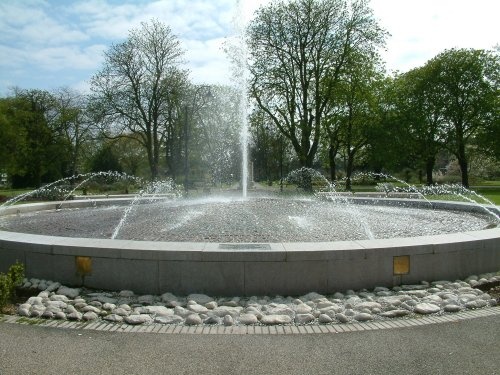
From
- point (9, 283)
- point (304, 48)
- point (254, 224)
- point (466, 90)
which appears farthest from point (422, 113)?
point (9, 283)

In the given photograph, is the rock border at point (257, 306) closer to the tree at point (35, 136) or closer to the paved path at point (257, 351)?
the paved path at point (257, 351)

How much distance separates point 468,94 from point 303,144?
17806 millimetres

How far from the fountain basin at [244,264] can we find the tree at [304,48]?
28187mm

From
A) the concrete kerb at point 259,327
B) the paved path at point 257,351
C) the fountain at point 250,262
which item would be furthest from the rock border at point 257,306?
the paved path at point 257,351

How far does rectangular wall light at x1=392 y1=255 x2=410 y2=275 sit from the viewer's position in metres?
7.01

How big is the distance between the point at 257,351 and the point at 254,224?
21.7 ft

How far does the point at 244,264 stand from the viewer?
6625 mm

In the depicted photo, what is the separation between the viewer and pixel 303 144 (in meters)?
35.7

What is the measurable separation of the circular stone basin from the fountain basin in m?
2.27

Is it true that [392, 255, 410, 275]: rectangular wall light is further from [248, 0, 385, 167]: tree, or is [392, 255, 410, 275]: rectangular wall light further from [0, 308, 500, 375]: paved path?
[248, 0, 385, 167]: tree

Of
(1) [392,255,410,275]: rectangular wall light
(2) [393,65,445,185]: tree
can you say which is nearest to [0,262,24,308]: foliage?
(1) [392,255,410,275]: rectangular wall light

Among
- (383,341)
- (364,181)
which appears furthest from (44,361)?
(364,181)

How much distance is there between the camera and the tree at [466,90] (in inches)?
1633

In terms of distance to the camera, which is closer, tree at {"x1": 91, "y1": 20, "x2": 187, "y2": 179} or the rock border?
the rock border
